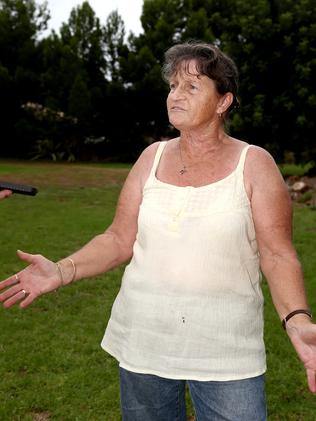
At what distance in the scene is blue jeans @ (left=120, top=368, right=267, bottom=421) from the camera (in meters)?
2.21

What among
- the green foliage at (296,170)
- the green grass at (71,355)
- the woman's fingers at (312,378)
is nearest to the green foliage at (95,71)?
the green foliage at (296,170)

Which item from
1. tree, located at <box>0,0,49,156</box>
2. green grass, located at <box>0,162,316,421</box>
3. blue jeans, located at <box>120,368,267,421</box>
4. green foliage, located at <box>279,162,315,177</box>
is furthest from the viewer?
tree, located at <box>0,0,49,156</box>

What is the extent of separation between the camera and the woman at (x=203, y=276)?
7.39 ft

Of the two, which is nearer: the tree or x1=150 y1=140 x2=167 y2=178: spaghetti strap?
x1=150 y1=140 x2=167 y2=178: spaghetti strap

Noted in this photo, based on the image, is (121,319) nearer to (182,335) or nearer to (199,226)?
(182,335)

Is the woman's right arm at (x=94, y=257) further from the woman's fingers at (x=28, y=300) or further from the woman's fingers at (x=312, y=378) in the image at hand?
the woman's fingers at (x=312, y=378)

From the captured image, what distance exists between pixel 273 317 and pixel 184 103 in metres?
4.61

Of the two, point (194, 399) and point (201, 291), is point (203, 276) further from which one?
point (194, 399)

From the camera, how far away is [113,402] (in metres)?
4.76

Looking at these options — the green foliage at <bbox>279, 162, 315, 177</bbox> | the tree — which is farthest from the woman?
the tree

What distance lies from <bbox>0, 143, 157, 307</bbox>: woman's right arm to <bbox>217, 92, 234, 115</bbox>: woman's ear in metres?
0.37

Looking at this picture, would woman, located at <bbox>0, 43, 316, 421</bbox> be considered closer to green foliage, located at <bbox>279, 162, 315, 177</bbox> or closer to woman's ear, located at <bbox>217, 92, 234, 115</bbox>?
woman's ear, located at <bbox>217, 92, 234, 115</bbox>

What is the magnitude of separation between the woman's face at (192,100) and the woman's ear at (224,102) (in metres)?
0.01

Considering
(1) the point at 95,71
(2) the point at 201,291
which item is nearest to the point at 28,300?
(2) the point at 201,291
